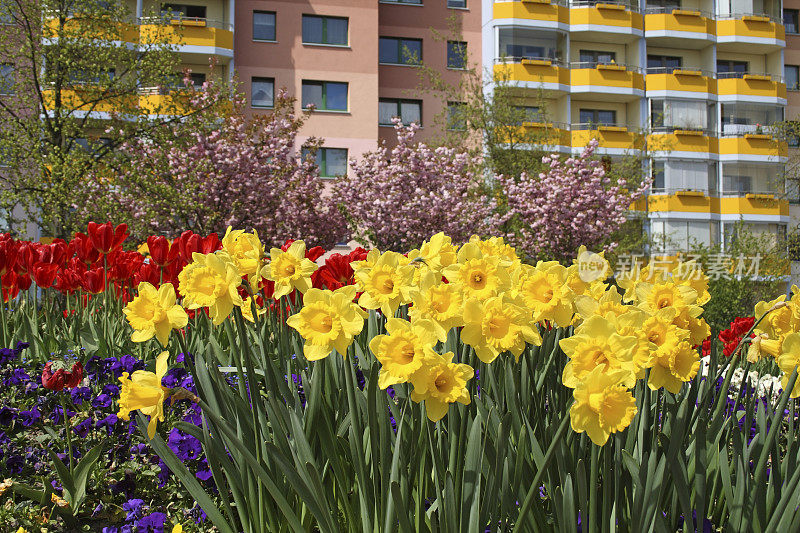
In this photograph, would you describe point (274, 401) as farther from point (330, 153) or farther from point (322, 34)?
point (322, 34)

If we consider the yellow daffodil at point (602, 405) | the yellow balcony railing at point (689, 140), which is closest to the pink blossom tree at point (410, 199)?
the yellow balcony railing at point (689, 140)

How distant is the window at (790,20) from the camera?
34.8 m

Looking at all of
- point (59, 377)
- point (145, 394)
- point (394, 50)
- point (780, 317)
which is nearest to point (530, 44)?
point (394, 50)

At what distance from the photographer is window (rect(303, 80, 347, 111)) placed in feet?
89.5

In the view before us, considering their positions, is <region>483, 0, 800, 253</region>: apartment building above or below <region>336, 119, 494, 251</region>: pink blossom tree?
above

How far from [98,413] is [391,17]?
93.4ft

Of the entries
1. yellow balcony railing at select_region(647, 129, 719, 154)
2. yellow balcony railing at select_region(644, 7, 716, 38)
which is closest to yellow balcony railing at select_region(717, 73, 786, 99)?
yellow balcony railing at select_region(647, 129, 719, 154)

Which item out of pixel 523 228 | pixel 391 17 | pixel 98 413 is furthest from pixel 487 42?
pixel 98 413

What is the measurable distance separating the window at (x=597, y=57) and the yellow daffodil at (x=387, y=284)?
32.2m

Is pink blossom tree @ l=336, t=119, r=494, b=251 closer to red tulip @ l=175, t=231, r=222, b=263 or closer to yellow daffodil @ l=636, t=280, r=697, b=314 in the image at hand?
red tulip @ l=175, t=231, r=222, b=263

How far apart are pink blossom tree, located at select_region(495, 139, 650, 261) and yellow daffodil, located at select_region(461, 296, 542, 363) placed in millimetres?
18428

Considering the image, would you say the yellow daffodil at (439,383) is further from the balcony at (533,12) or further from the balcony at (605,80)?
the balcony at (605,80)

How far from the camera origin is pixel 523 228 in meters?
21.4

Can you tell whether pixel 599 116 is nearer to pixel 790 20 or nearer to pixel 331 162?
pixel 790 20
